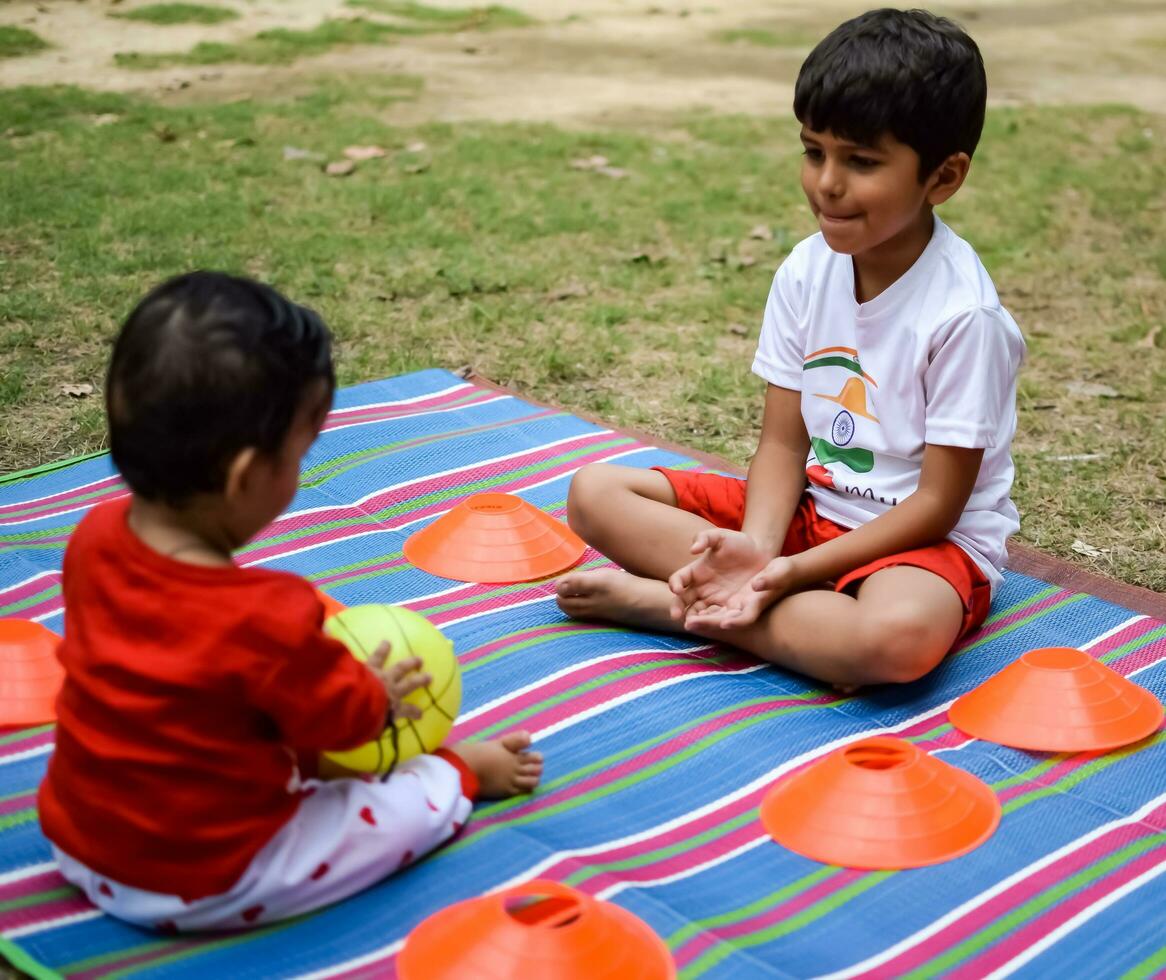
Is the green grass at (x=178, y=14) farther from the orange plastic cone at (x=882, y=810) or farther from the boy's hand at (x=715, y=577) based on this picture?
the orange plastic cone at (x=882, y=810)

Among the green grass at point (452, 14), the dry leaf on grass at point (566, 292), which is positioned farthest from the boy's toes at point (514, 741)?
the green grass at point (452, 14)

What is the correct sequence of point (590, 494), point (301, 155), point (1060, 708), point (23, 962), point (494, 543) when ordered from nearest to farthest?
1. point (23, 962)
2. point (1060, 708)
3. point (590, 494)
4. point (494, 543)
5. point (301, 155)

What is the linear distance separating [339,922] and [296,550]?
130cm

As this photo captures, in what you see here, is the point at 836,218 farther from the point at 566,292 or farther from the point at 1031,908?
the point at 566,292

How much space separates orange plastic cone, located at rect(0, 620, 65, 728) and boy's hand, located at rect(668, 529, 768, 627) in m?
1.13

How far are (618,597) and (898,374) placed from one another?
693 millimetres

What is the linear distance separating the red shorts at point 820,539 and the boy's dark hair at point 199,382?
51.0 inches

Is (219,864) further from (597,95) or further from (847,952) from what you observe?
(597,95)

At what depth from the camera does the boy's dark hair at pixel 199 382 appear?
1.76 meters

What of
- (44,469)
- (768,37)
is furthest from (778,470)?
(768,37)

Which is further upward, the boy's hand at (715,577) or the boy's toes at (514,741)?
the boy's hand at (715,577)

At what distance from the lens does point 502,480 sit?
140 inches

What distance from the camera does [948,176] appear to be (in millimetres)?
2678

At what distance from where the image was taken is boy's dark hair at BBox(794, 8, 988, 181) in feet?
8.30
